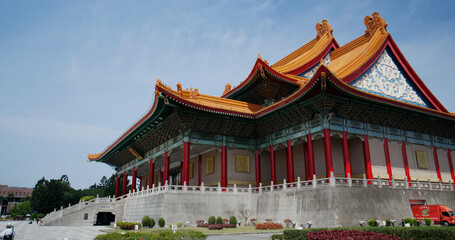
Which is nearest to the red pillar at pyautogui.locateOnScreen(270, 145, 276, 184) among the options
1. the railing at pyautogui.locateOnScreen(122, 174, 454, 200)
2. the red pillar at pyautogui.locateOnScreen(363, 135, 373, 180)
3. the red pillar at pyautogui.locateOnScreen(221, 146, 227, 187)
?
the railing at pyautogui.locateOnScreen(122, 174, 454, 200)

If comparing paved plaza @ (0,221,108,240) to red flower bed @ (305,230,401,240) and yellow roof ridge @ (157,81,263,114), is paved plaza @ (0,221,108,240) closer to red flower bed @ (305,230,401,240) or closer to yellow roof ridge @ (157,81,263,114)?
yellow roof ridge @ (157,81,263,114)

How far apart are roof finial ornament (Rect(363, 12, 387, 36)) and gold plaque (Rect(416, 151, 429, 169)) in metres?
10.7

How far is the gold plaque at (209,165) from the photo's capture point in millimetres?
28406

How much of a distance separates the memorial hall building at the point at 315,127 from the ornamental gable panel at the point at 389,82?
3.8 inches

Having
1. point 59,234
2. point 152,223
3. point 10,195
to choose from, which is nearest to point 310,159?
point 152,223

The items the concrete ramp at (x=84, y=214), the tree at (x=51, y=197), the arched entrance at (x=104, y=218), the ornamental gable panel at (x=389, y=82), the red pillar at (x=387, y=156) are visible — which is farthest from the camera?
the tree at (x=51, y=197)

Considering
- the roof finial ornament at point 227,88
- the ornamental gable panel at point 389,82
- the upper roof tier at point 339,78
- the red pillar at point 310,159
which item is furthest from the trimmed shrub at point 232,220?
the roof finial ornament at point 227,88

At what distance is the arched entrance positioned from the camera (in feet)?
111

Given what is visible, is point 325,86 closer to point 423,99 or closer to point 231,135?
point 231,135

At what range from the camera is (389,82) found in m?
27.7

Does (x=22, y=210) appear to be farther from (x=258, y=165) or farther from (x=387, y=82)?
(x=387, y=82)

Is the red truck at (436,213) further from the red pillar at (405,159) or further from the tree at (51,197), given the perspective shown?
the tree at (51,197)

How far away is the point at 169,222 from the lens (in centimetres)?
2147

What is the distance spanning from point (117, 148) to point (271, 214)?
2210cm
